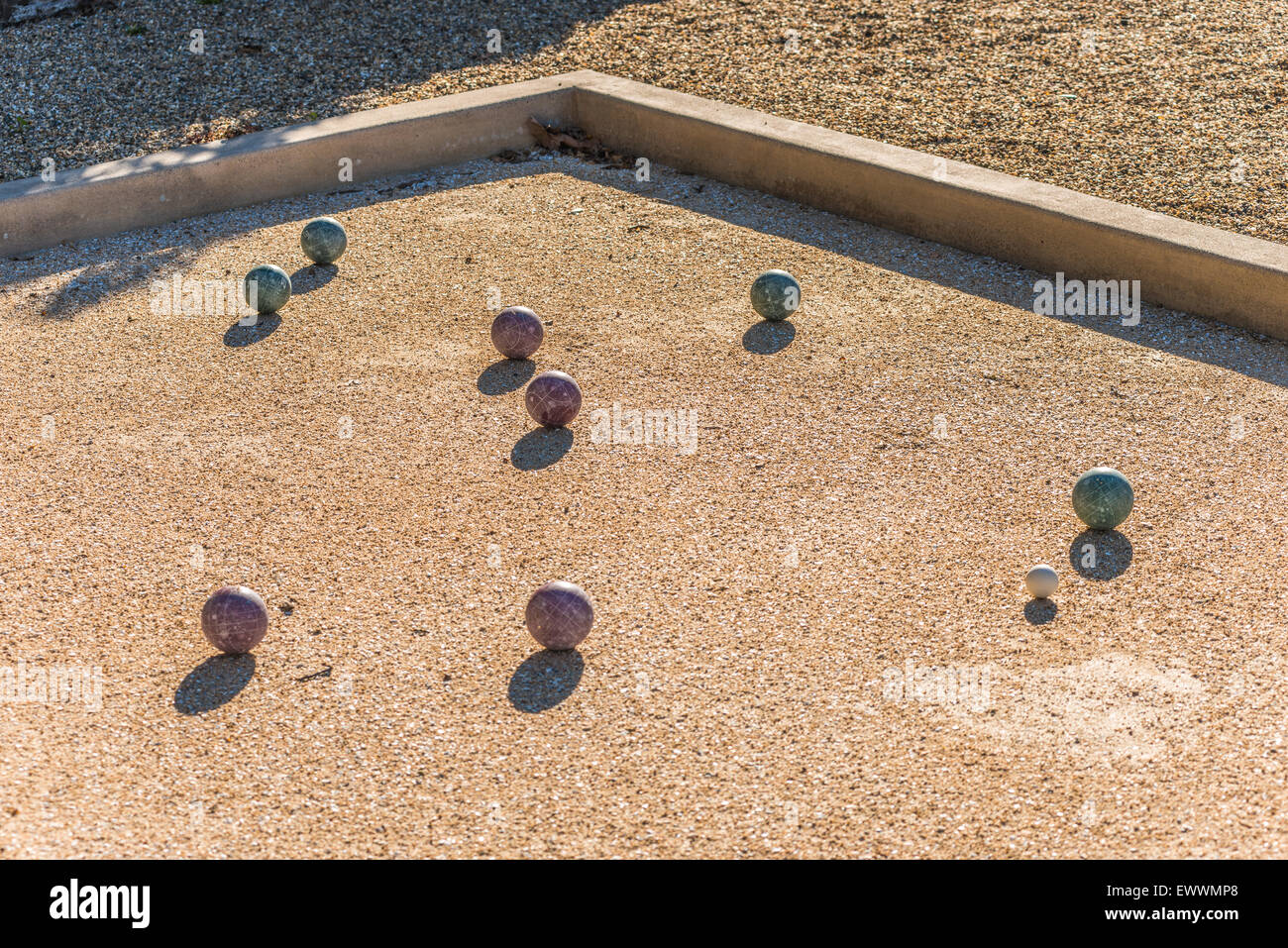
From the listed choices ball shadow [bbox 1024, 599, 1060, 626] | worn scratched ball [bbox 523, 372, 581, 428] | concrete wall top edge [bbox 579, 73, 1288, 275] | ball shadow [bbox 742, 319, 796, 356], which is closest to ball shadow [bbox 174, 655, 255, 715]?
worn scratched ball [bbox 523, 372, 581, 428]

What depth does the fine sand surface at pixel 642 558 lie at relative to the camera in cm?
462

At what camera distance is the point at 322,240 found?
28.9 feet

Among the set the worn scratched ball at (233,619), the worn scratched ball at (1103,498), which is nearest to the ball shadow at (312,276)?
the worn scratched ball at (233,619)

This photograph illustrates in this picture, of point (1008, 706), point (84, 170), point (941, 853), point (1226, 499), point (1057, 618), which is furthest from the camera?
point (84, 170)

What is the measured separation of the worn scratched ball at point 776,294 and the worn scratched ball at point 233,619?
3705 millimetres

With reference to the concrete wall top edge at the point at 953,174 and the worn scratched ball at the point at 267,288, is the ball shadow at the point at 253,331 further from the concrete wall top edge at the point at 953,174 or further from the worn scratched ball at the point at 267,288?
the concrete wall top edge at the point at 953,174

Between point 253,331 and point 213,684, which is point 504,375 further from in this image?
point 213,684

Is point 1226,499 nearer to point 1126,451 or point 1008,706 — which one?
point 1126,451

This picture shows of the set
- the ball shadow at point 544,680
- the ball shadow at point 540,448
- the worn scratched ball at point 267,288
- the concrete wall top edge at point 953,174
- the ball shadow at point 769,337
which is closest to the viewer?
the ball shadow at point 544,680

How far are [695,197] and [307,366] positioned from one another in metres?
3.32

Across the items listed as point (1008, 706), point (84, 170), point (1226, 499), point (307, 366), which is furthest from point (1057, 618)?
point (84, 170)

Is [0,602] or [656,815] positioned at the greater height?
[656,815]

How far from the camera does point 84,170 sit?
965 centimetres

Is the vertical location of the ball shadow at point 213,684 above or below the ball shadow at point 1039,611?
below
